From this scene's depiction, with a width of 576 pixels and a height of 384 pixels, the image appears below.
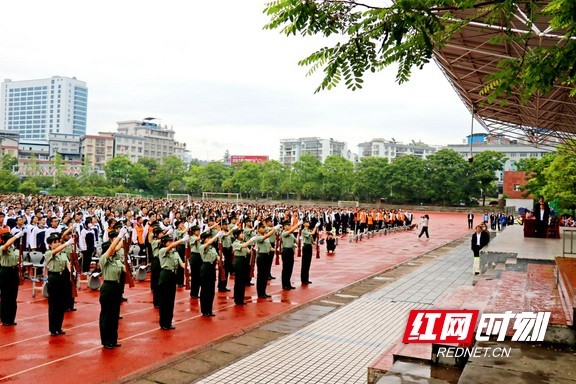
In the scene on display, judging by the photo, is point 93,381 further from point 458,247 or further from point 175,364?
point 458,247

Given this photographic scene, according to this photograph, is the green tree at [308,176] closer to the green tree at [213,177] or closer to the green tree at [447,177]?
the green tree at [213,177]

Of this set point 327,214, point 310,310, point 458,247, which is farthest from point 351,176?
point 310,310

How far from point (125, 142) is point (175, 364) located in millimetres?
96830

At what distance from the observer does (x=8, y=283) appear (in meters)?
7.47

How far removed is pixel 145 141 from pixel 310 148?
37729 millimetres

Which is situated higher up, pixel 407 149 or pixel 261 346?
pixel 407 149

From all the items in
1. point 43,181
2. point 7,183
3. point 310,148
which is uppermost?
point 310,148

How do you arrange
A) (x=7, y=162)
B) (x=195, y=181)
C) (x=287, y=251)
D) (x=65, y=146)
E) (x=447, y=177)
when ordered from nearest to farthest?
(x=287, y=251), (x=447, y=177), (x=7, y=162), (x=195, y=181), (x=65, y=146)

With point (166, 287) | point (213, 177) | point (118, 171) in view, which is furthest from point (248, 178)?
point (166, 287)

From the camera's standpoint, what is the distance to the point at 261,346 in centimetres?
705

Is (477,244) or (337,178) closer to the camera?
(477,244)

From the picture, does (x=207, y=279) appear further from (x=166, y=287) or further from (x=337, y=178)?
(x=337, y=178)

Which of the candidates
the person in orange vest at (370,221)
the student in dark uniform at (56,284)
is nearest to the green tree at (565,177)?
the person in orange vest at (370,221)

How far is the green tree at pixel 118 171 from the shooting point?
2623 inches
